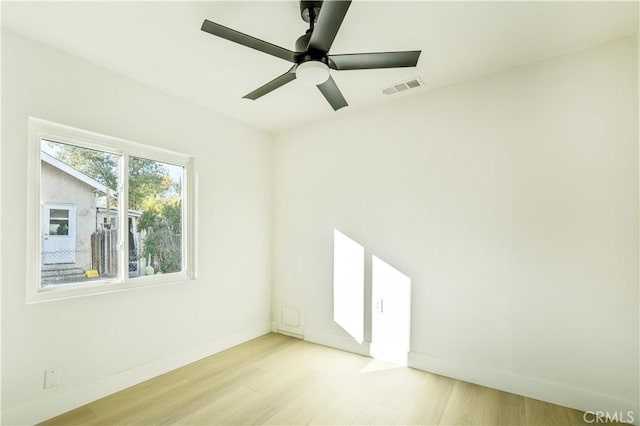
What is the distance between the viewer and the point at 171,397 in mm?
2541

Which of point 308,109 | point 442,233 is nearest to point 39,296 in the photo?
point 308,109

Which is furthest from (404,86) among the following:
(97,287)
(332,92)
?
(97,287)

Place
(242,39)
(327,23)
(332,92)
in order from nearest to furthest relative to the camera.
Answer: (327,23), (242,39), (332,92)

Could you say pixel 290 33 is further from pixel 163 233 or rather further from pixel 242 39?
pixel 163 233

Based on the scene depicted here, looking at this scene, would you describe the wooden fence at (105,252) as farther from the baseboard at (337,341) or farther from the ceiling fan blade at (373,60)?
the ceiling fan blade at (373,60)

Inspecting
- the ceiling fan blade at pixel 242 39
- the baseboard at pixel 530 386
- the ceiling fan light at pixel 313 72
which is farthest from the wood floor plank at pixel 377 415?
the ceiling fan blade at pixel 242 39

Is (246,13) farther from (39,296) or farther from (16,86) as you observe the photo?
(39,296)

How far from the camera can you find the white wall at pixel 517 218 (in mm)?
2266

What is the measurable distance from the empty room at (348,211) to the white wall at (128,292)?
16 millimetres

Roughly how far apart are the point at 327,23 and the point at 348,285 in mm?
2646

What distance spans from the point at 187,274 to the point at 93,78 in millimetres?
1934

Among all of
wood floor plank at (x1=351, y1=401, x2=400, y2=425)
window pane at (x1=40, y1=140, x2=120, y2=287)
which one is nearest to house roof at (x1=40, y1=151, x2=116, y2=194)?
window pane at (x1=40, y1=140, x2=120, y2=287)

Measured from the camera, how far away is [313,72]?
191 cm

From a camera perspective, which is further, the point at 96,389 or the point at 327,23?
the point at 96,389
